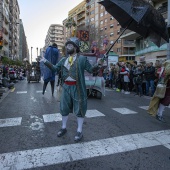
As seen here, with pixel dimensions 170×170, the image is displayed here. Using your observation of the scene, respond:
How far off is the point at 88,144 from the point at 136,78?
329 inches

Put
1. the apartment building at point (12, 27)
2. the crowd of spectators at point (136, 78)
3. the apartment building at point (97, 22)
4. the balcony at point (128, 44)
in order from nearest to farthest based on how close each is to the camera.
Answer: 1. the crowd of spectators at point (136, 78)
2. the apartment building at point (97, 22)
3. the balcony at point (128, 44)
4. the apartment building at point (12, 27)

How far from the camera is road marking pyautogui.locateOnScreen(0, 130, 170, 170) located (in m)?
3.23

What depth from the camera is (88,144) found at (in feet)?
13.1

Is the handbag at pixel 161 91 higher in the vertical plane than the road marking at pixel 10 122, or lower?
higher

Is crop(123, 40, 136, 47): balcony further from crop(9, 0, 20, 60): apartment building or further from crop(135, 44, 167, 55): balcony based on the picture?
crop(9, 0, 20, 60): apartment building

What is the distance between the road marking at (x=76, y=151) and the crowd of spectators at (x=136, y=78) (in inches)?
237

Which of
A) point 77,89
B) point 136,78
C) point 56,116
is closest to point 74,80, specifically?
point 77,89

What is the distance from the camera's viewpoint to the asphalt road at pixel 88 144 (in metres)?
3.21

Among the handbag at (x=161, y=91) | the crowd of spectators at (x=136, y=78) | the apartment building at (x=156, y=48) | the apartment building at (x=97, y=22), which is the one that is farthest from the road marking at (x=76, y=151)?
the apartment building at (x=97, y=22)

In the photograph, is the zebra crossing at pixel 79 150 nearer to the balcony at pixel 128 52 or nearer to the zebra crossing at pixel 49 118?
the zebra crossing at pixel 49 118

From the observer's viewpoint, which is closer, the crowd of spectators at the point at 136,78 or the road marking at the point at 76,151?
the road marking at the point at 76,151

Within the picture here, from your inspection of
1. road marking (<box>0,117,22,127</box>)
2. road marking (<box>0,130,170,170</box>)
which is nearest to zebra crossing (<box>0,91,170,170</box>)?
road marking (<box>0,130,170,170</box>)

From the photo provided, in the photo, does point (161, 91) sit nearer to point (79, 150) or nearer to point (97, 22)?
point (79, 150)

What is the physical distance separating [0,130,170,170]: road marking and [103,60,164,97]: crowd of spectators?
6009mm
